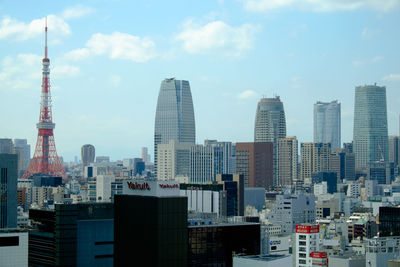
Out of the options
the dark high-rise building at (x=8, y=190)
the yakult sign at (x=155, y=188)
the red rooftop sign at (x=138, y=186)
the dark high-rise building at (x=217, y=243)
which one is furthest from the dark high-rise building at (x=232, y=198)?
the yakult sign at (x=155, y=188)

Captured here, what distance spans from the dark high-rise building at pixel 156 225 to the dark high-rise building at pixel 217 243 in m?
12.4

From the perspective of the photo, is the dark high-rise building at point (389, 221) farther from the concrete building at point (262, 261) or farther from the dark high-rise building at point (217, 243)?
the concrete building at point (262, 261)

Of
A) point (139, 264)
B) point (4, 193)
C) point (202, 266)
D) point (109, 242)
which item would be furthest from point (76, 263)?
point (4, 193)

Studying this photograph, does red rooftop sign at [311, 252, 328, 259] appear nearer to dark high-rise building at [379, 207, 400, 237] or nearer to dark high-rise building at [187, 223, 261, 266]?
dark high-rise building at [187, 223, 261, 266]

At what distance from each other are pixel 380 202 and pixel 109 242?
115m

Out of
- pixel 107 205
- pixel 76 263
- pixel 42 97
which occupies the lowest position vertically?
pixel 76 263

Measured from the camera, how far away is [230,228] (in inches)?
2879

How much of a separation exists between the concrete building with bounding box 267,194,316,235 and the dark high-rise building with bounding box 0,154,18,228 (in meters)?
53.3

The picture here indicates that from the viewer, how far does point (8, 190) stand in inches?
5246

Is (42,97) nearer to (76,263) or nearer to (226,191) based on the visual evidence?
(226,191)

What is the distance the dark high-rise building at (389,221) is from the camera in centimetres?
12019

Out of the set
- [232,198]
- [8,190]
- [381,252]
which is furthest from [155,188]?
[232,198]

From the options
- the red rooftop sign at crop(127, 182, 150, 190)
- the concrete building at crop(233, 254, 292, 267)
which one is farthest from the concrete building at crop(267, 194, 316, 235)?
the red rooftop sign at crop(127, 182, 150, 190)

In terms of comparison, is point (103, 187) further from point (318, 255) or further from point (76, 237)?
point (318, 255)
